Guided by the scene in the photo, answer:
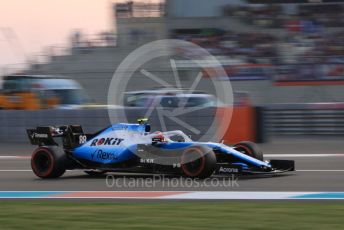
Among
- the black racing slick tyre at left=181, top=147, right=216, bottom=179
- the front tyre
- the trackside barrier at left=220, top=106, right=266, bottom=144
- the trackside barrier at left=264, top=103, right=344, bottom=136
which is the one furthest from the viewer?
the trackside barrier at left=264, top=103, right=344, bottom=136

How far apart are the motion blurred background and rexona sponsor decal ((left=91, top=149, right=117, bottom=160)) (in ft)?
23.2

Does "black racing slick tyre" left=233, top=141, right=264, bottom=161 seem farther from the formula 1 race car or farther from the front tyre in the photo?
the front tyre

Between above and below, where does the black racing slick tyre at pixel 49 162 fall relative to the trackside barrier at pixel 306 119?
above

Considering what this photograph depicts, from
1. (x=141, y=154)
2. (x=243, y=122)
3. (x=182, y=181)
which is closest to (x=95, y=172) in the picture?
(x=141, y=154)

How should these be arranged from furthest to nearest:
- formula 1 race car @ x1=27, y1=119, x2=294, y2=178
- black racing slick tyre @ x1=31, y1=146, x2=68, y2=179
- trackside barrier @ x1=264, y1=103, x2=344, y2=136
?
trackside barrier @ x1=264, y1=103, x2=344, y2=136
black racing slick tyre @ x1=31, y1=146, x2=68, y2=179
formula 1 race car @ x1=27, y1=119, x2=294, y2=178

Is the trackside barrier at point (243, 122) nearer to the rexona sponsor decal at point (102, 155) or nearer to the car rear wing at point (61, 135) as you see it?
the car rear wing at point (61, 135)

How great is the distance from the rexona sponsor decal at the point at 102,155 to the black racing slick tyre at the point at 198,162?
113 cm

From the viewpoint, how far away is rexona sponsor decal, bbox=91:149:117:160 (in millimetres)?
10516

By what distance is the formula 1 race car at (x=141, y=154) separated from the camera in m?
9.92

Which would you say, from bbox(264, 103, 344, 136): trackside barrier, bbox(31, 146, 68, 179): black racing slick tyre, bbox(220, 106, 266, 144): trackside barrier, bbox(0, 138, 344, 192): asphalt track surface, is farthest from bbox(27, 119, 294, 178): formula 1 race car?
bbox(264, 103, 344, 136): trackside barrier

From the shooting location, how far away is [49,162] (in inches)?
428

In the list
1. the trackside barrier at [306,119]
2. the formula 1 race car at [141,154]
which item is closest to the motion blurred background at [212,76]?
the trackside barrier at [306,119]

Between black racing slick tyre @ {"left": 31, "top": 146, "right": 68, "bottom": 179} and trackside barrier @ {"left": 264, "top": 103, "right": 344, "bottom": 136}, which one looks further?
trackside barrier @ {"left": 264, "top": 103, "right": 344, "bottom": 136}

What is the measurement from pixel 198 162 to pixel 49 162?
7.92 ft
